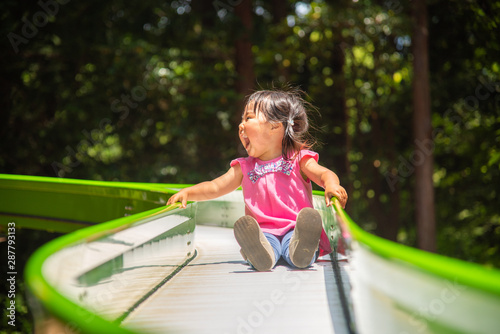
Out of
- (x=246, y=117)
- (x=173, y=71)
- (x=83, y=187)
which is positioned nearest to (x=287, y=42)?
(x=173, y=71)

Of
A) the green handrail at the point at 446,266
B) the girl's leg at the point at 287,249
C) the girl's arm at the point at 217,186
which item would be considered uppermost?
the girl's arm at the point at 217,186

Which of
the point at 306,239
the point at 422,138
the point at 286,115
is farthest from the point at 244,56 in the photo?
the point at 306,239

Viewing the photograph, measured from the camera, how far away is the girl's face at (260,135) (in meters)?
3.49

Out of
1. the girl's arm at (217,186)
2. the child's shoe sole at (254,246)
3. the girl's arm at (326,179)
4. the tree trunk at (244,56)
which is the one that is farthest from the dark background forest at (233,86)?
the child's shoe sole at (254,246)

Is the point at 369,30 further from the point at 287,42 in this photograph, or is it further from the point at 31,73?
the point at 31,73

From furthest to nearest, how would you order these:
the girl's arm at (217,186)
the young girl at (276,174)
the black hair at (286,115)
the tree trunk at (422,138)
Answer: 1. the tree trunk at (422,138)
2. the girl's arm at (217,186)
3. the black hair at (286,115)
4. the young girl at (276,174)

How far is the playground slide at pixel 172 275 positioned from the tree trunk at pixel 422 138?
8343mm

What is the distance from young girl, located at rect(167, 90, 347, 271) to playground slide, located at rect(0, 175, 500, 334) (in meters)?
0.26

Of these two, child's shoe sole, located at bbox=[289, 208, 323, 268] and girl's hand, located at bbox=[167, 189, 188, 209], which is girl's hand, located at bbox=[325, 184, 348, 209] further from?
girl's hand, located at bbox=[167, 189, 188, 209]

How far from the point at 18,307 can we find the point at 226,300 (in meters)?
10.3

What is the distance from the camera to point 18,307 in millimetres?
11070

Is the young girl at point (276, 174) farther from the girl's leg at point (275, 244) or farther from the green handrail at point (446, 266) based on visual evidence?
the green handrail at point (446, 266)

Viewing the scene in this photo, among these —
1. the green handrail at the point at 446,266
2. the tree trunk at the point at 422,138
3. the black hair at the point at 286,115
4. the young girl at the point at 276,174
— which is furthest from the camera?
→ the tree trunk at the point at 422,138

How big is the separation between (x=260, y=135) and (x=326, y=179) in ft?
1.90
